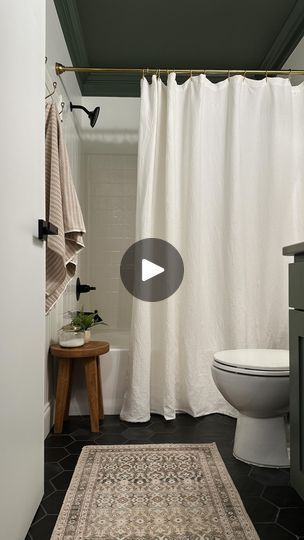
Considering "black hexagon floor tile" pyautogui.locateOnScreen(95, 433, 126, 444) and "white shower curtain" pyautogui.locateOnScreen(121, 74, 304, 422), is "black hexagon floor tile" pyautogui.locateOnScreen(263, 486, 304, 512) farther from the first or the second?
"white shower curtain" pyautogui.locateOnScreen(121, 74, 304, 422)

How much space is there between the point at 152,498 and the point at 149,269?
1257mm

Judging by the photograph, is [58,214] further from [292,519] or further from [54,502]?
[292,519]

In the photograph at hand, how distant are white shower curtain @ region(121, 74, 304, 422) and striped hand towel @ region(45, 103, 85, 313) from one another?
1.69ft

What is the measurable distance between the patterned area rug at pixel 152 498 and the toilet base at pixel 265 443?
0.13 m

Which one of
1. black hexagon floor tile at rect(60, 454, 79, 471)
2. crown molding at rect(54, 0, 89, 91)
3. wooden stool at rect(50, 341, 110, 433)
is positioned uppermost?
crown molding at rect(54, 0, 89, 91)

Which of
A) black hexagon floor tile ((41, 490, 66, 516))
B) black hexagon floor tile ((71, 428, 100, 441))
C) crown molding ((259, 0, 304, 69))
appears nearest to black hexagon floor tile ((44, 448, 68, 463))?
black hexagon floor tile ((71, 428, 100, 441))

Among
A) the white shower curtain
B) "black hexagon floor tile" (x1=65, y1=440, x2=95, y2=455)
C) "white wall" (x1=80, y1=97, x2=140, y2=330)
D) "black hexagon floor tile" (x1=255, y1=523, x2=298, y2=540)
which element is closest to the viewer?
"black hexagon floor tile" (x1=255, y1=523, x2=298, y2=540)

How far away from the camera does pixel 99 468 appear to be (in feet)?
5.48

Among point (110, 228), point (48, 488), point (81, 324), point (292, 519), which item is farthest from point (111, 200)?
point (292, 519)

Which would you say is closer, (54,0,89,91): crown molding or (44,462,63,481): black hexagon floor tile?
(44,462,63,481): black hexagon floor tile

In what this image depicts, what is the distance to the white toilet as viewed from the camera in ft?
5.38

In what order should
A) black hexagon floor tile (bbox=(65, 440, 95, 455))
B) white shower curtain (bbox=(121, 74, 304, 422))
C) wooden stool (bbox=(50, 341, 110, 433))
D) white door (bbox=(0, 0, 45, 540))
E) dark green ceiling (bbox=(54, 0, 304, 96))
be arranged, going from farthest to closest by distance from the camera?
dark green ceiling (bbox=(54, 0, 304, 96)), white shower curtain (bbox=(121, 74, 304, 422)), wooden stool (bbox=(50, 341, 110, 433)), black hexagon floor tile (bbox=(65, 440, 95, 455)), white door (bbox=(0, 0, 45, 540))

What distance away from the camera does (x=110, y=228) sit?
343 cm

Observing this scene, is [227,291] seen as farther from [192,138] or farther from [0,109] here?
[0,109]
